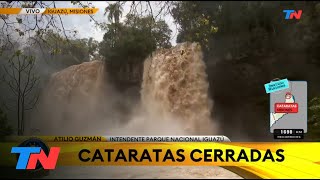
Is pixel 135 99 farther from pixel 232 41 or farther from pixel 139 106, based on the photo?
pixel 232 41

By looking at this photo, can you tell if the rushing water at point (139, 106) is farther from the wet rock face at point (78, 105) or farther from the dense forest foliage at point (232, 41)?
the dense forest foliage at point (232, 41)

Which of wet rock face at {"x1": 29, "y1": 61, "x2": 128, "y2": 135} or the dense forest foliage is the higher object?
the dense forest foliage

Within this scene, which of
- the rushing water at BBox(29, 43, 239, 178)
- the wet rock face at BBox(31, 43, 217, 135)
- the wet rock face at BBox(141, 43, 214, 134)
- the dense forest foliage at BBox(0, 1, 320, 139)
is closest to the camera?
the rushing water at BBox(29, 43, 239, 178)

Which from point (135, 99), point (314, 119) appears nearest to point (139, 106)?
point (135, 99)

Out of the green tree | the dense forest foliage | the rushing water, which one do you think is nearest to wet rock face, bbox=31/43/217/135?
the rushing water

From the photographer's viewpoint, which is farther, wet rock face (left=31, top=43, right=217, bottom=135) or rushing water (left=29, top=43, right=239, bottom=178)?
wet rock face (left=31, top=43, right=217, bottom=135)

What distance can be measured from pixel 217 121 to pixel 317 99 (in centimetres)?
163

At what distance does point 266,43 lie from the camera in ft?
21.0

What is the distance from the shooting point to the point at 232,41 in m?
6.59

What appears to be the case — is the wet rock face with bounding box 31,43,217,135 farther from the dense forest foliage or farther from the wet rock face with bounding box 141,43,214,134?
the dense forest foliage

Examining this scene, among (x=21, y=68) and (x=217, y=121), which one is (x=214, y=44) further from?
(x=21, y=68)

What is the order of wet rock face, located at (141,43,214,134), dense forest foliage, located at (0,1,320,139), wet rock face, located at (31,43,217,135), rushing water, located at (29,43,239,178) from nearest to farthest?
rushing water, located at (29,43,239,178)
dense forest foliage, located at (0,1,320,139)
wet rock face, located at (31,43,217,135)
wet rock face, located at (141,43,214,134)

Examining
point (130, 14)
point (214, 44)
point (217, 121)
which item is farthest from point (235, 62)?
point (130, 14)

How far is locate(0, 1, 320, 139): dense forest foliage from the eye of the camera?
6.34 meters
